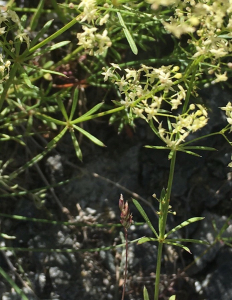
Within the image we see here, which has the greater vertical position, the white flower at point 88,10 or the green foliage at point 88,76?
the white flower at point 88,10

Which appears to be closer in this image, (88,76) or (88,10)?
(88,10)

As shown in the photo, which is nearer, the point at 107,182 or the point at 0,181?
the point at 0,181

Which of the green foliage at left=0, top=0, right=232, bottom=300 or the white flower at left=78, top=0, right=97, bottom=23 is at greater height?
the white flower at left=78, top=0, right=97, bottom=23

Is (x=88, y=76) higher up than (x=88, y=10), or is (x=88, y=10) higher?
(x=88, y=10)

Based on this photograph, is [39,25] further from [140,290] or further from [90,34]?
[140,290]

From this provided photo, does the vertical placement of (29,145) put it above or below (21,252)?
above

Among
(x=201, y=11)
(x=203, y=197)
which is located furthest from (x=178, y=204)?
(x=201, y=11)

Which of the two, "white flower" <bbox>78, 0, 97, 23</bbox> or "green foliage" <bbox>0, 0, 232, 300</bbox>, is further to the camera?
"green foliage" <bbox>0, 0, 232, 300</bbox>

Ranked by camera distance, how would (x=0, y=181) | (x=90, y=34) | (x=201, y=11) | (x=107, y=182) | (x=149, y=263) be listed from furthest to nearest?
(x=107, y=182)
(x=149, y=263)
(x=0, y=181)
(x=90, y=34)
(x=201, y=11)

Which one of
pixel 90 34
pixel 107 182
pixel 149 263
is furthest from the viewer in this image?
pixel 107 182

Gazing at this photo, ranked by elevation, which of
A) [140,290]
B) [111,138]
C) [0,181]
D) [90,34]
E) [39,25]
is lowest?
[140,290]

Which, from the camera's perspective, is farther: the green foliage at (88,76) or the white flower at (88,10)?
the green foliage at (88,76)
